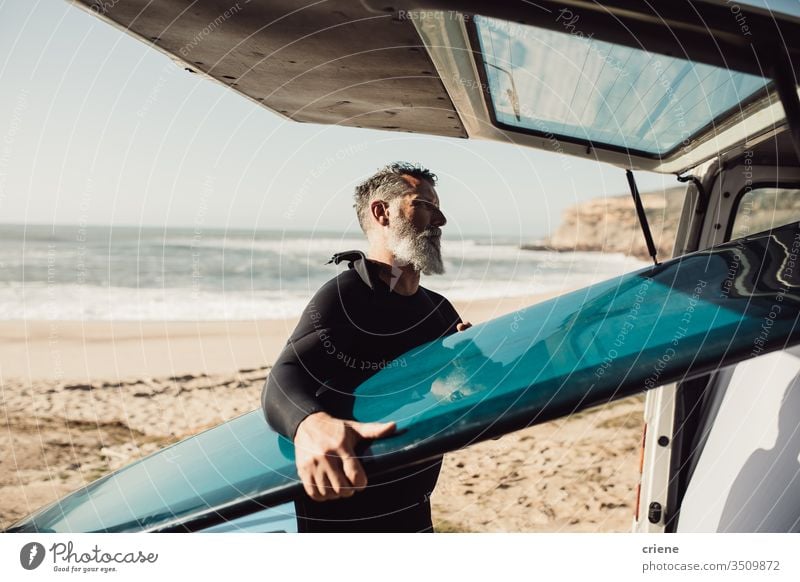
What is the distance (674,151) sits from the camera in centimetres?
112

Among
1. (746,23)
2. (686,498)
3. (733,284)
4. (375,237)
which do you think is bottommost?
(686,498)

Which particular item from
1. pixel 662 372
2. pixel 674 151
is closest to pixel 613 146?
pixel 674 151

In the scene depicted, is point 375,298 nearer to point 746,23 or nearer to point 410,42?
point 410,42

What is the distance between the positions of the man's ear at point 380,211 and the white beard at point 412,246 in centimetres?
2

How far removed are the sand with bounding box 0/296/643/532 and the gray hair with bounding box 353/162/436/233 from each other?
476mm

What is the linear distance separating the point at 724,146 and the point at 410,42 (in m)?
0.64

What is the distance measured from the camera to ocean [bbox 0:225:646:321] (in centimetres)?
159

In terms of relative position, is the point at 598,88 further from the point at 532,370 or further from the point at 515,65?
the point at 532,370

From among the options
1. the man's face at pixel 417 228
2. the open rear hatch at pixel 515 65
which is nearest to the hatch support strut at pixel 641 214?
the open rear hatch at pixel 515 65

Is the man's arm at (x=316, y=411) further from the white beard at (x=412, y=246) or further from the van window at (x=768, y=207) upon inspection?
the van window at (x=768, y=207)

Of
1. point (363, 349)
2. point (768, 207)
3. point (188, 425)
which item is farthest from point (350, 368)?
point (188, 425)

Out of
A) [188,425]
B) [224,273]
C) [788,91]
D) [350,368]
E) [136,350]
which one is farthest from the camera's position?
[224,273]

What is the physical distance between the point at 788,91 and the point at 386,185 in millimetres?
648

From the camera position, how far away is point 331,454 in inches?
33.8
